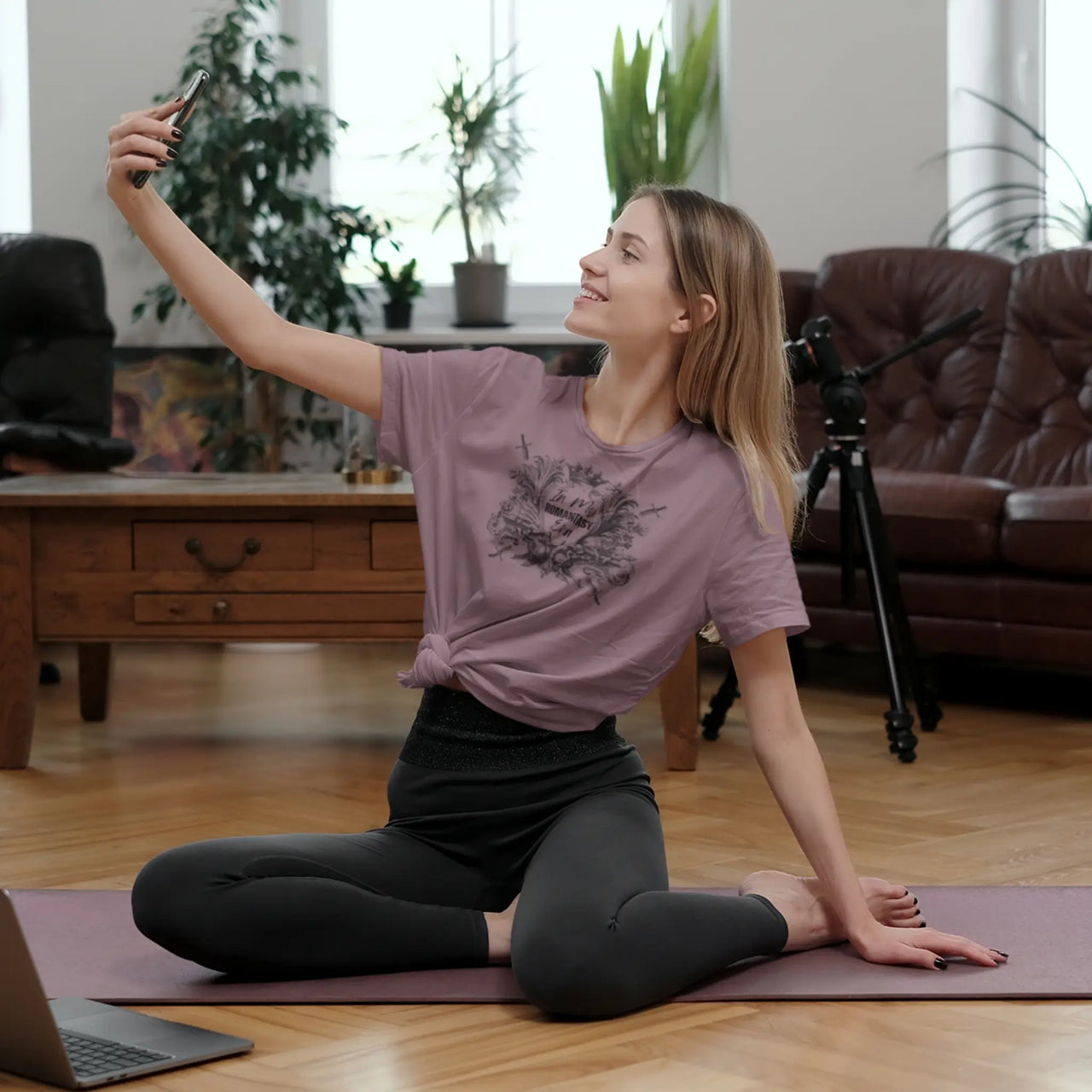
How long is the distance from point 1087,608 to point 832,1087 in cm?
220

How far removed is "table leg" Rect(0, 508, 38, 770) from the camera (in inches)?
121

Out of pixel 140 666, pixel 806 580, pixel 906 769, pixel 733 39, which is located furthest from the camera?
pixel 733 39

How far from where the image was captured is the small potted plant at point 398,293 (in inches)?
196

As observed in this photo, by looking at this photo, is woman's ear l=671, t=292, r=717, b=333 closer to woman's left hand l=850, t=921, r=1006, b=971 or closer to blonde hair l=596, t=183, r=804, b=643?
blonde hair l=596, t=183, r=804, b=643

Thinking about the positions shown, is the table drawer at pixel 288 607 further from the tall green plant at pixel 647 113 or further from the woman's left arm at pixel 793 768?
the tall green plant at pixel 647 113

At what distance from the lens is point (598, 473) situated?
1.84 metres

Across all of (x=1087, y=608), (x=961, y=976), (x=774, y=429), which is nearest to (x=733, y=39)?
(x=1087, y=608)

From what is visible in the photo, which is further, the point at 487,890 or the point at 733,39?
the point at 733,39

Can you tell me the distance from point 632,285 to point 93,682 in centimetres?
214

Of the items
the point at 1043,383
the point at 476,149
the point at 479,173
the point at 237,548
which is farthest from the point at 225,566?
the point at 479,173

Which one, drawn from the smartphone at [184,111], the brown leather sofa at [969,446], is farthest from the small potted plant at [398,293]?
the smartphone at [184,111]

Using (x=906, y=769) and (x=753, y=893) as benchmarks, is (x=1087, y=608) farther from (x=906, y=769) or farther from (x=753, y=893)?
(x=753, y=893)

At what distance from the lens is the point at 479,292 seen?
198 inches

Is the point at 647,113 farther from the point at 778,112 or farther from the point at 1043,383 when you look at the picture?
the point at 1043,383
